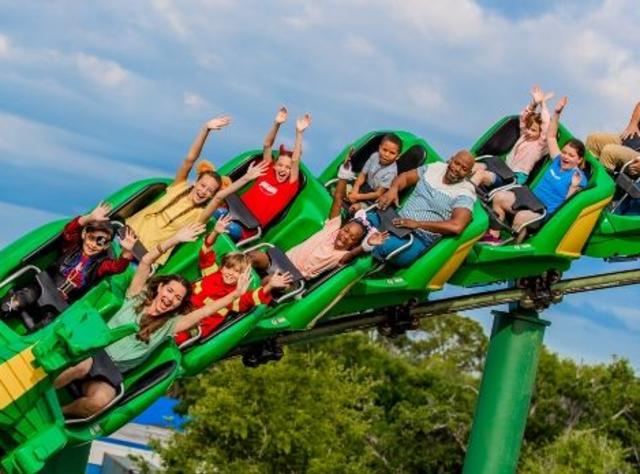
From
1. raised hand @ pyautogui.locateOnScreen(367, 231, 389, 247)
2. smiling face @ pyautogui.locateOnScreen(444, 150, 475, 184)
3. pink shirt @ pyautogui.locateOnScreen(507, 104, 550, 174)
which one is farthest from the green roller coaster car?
raised hand @ pyautogui.locateOnScreen(367, 231, 389, 247)

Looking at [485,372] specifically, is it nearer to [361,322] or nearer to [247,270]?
[361,322]

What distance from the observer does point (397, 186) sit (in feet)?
20.8

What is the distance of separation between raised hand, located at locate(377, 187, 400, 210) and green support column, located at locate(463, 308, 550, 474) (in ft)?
4.10

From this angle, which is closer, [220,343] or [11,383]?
[11,383]

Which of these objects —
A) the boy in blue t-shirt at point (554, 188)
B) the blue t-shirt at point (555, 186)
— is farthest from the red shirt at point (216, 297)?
the blue t-shirt at point (555, 186)

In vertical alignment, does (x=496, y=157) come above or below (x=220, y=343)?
above

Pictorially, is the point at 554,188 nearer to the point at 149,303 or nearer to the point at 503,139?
the point at 503,139

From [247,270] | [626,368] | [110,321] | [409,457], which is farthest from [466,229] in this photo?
[626,368]

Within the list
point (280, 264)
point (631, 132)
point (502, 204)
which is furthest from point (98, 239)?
point (631, 132)

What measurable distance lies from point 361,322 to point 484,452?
1042 millimetres

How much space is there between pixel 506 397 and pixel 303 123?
199 centimetres

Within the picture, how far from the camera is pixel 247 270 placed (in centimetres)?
527

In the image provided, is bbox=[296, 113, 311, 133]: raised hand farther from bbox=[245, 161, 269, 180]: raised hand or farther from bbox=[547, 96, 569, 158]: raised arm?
bbox=[547, 96, 569, 158]: raised arm

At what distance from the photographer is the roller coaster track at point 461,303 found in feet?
21.2
